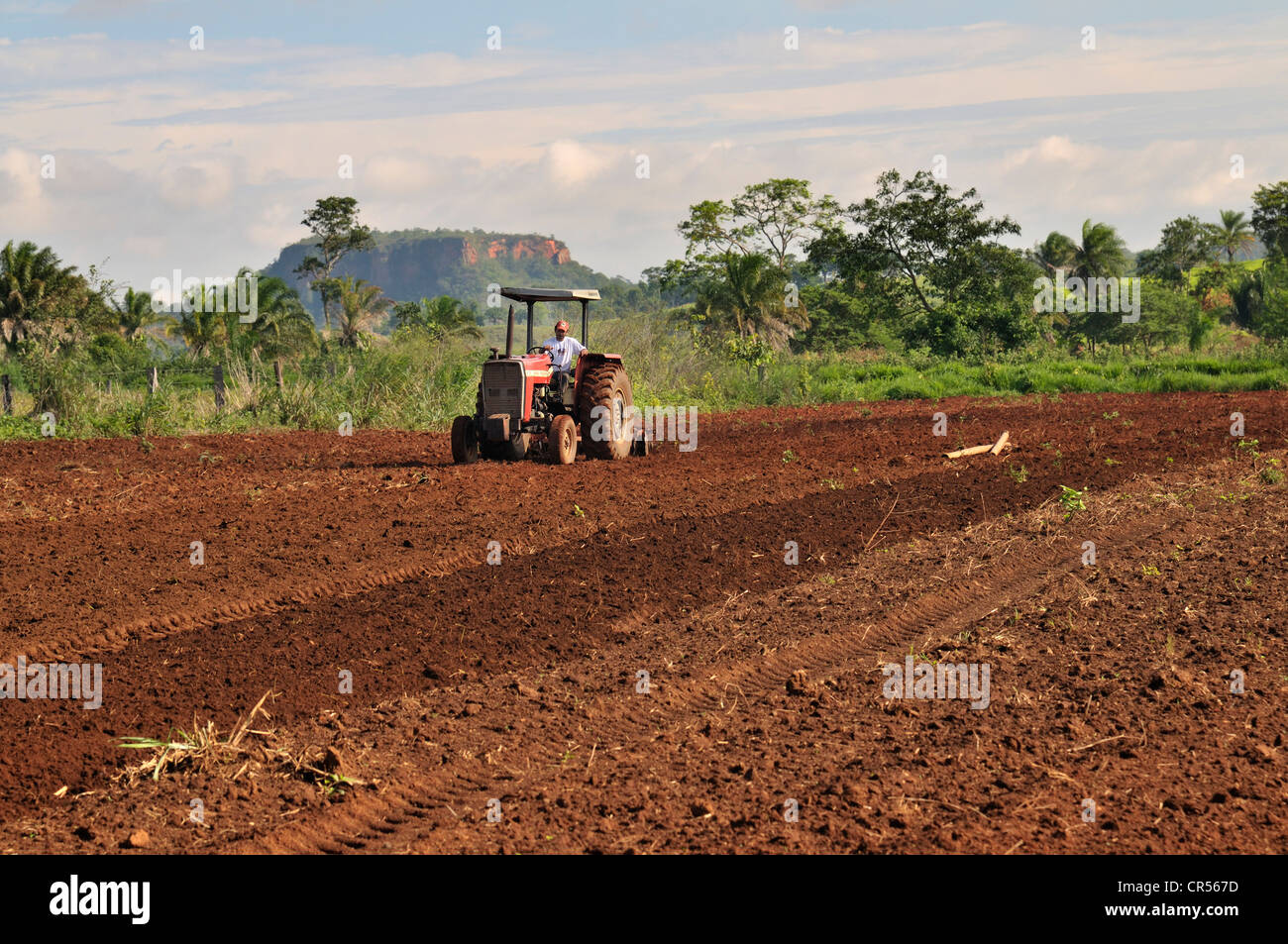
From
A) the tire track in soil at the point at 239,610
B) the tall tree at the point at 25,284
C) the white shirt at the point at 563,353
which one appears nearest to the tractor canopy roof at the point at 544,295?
the white shirt at the point at 563,353

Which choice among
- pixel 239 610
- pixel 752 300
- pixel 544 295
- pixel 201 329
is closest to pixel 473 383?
pixel 544 295

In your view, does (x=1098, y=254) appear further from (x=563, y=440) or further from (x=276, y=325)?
(x=563, y=440)

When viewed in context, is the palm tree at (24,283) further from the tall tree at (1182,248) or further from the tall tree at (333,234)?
the tall tree at (1182,248)

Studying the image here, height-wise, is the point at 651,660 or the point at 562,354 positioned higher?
the point at 562,354

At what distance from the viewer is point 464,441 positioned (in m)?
14.4

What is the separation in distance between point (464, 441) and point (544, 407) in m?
1.08

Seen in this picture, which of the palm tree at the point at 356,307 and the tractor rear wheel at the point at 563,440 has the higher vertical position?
the palm tree at the point at 356,307

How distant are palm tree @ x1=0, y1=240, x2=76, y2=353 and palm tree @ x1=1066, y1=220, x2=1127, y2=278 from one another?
4525 cm

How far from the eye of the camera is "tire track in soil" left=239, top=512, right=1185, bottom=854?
15.2 feet

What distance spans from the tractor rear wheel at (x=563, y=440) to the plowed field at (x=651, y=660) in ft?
2.15

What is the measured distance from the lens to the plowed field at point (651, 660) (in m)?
4.68

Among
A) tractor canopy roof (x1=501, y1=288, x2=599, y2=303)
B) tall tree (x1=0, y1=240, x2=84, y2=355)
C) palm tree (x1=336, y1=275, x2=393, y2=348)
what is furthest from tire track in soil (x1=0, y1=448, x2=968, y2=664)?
palm tree (x1=336, y1=275, x2=393, y2=348)

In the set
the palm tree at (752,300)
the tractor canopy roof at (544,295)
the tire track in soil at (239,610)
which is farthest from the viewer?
the palm tree at (752,300)
